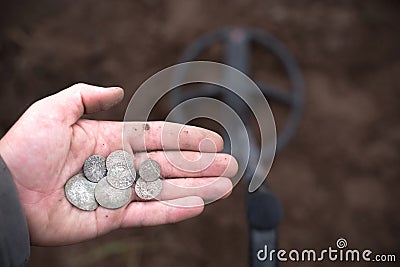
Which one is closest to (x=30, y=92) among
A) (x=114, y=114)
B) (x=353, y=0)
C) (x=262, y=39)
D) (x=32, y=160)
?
(x=114, y=114)

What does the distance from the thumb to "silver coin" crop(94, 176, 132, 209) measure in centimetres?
16

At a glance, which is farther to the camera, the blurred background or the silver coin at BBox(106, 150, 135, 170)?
the blurred background

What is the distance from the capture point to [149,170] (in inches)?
49.9

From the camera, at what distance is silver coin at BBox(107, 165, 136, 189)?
4.15ft

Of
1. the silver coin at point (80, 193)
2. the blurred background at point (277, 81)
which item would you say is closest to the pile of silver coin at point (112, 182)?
the silver coin at point (80, 193)

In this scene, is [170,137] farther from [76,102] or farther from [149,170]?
[76,102]

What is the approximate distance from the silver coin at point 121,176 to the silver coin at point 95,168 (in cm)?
2

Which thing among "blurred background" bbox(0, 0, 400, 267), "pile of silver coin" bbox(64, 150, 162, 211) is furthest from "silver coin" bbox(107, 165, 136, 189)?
"blurred background" bbox(0, 0, 400, 267)

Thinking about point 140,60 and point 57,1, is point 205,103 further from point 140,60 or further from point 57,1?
point 57,1

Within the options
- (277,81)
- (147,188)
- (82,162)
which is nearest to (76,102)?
(82,162)

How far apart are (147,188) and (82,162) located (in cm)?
15

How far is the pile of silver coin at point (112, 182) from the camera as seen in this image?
122 centimetres

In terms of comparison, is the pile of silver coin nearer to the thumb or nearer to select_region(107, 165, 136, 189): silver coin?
select_region(107, 165, 136, 189): silver coin

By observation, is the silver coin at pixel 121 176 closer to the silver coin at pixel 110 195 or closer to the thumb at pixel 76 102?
the silver coin at pixel 110 195
